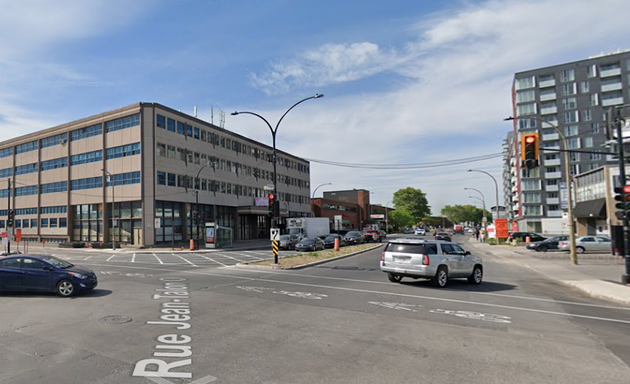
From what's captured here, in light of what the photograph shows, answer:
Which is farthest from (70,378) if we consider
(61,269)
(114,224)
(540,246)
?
(114,224)

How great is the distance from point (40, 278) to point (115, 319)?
485cm

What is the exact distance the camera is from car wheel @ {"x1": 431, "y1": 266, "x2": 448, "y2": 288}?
13948 millimetres

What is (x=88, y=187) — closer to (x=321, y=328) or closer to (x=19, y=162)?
(x=19, y=162)

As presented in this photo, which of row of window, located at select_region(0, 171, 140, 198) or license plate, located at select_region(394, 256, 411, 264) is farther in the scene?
row of window, located at select_region(0, 171, 140, 198)

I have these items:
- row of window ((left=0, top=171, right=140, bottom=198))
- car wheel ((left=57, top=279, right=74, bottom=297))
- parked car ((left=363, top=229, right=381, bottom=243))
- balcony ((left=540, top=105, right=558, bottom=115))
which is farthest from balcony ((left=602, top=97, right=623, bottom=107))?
car wheel ((left=57, top=279, right=74, bottom=297))

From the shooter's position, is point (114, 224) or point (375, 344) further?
point (114, 224)

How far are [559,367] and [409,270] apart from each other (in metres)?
8.19

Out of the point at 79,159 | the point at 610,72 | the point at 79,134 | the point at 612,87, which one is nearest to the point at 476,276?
the point at 79,159

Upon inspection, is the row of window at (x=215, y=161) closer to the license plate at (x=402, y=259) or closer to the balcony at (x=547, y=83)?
the license plate at (x=402, y=259)

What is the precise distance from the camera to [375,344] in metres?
7.02

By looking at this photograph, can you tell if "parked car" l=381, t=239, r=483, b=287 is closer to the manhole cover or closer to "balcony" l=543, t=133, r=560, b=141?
the manhole cover

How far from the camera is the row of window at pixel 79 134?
4495cm

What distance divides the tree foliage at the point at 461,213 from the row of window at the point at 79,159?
153 metres

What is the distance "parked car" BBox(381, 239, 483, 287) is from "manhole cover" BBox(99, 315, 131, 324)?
8904 mm
